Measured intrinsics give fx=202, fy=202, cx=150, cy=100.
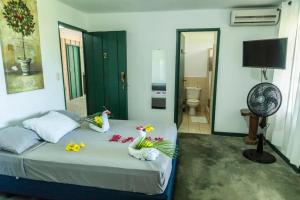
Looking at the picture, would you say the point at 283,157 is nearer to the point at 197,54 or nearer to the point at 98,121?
the point at 98,121

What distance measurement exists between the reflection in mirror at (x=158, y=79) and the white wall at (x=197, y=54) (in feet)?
6.20

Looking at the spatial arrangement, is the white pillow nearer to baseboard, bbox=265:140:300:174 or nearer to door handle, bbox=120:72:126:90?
door handle, bbox=120:72:126:90

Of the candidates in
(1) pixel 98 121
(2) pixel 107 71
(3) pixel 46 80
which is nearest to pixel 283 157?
(1) pixel 98 121

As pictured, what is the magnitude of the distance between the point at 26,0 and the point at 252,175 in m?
3.65

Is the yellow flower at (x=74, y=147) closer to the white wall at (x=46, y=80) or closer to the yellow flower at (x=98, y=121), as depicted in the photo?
the yellow flower at (x=98, y=121)

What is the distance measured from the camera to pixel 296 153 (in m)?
2.58

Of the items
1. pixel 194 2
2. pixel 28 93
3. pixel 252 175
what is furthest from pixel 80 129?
pixel 194 2

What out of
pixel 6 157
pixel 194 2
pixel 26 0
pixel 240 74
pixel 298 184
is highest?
pixel 194 2

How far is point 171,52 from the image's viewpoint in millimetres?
3965

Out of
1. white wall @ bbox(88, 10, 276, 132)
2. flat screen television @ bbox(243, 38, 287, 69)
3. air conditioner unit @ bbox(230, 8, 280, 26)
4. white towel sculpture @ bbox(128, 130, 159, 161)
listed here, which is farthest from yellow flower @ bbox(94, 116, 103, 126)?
air conditioner unit @ bbox(230, 8, 280, 26)

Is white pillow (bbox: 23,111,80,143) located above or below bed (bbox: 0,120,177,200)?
above

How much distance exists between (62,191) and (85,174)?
0.32m

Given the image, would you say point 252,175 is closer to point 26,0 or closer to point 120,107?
point 120,107

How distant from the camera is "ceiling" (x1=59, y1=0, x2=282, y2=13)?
322 cm
